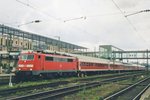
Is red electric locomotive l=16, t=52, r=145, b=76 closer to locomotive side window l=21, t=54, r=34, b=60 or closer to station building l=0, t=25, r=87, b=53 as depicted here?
locomotive side window l=21, t=54, r=34, b=60

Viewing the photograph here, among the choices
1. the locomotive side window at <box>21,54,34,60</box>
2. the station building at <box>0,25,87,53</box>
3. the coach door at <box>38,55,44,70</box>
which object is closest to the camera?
the locomotive side window at <box>21,54,34,60</box>

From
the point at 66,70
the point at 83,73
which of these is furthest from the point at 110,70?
the point at 66,70

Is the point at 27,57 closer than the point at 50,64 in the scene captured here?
Yes

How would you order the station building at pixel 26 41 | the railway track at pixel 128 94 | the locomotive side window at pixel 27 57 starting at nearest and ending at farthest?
the railway track at pixel 128 94, the locomotive side window at pixel 27 57, the station building at pixel 26 41

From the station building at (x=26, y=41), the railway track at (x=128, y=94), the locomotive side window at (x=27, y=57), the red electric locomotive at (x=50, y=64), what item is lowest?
the railway track at (x=128, y=94)

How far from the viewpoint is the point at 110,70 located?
8069 centimetres

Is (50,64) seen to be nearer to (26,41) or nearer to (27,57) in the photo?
(27,57)

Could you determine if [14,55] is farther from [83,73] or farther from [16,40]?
[16,40]

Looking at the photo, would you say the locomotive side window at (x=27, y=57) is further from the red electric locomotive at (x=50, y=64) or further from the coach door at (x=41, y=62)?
the coach door at (x=41, y=62)

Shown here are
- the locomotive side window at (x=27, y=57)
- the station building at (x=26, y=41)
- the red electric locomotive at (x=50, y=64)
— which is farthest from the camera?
the station building at (x=26, y=41)

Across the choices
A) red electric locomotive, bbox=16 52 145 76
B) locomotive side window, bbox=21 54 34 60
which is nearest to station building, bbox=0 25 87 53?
red electric locomotive, bbox=16 52 145 76

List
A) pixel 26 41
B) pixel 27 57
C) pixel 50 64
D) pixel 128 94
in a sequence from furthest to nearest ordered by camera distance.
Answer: pixel 26 41, pixel 50 64, pixel 27 57, pixel 128 94

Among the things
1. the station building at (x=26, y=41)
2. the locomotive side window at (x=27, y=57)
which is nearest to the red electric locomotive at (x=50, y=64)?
the locomotive side window at (x=27, y=57)

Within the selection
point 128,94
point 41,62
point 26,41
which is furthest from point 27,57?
point 26,41
